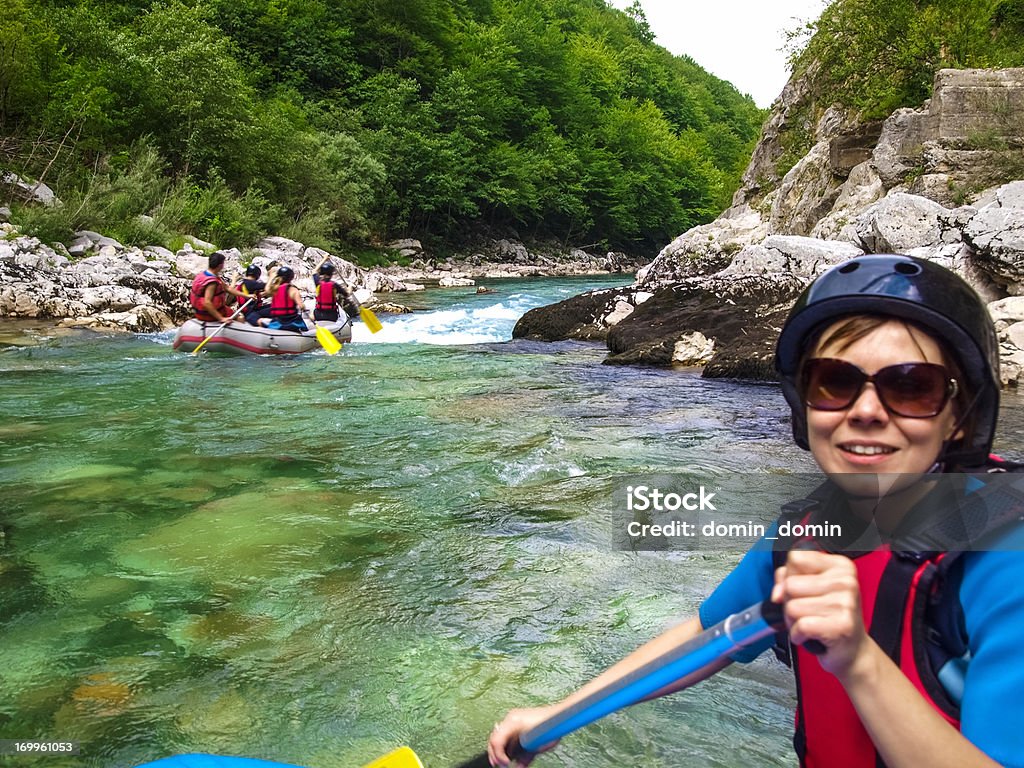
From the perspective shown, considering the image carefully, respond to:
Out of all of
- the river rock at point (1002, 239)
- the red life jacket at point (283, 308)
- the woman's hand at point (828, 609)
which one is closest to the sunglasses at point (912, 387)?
the woman's hand at point (828, 609)

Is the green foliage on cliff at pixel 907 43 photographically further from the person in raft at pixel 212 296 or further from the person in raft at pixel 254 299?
the person in raft at pixel 212 296

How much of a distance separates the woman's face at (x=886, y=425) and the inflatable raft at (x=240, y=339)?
9.84 m

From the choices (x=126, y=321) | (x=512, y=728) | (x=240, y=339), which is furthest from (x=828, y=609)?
(x=126, y=321)

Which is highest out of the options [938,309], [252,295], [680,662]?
[938,309]

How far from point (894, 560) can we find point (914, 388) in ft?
0.74

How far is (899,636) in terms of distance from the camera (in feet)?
3.13

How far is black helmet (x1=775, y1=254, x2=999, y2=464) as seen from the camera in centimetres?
102

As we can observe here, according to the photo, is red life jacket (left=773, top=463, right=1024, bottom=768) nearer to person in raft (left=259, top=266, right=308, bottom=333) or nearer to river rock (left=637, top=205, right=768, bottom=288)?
person in raft (left=259, top=266, right=308, bottom=333)

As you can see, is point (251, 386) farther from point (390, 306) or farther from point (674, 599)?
point (390, 306)

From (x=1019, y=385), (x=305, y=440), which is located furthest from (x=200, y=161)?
(x=1019, y=385)

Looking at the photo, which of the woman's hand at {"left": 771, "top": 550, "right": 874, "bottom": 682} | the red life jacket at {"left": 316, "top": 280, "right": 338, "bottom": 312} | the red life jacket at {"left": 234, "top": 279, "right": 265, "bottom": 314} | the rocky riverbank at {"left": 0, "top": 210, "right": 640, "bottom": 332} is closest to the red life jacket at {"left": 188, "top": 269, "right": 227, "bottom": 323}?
the red life jacket at {"left": 234, "top": 279, "right": 265, "bottom": 314}

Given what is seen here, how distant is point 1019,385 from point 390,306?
12.7 metres

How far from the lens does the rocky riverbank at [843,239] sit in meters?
8.15

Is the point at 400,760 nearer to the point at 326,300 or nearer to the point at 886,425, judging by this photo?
the point at 886,425
